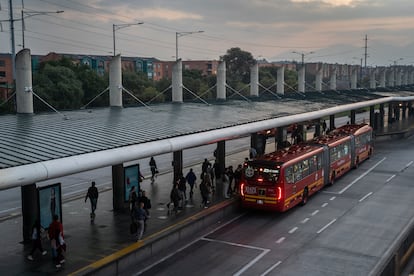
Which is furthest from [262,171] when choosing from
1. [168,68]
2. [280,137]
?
[168,68]

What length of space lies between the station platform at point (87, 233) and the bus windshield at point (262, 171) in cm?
149

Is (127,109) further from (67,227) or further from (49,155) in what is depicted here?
(49,155)

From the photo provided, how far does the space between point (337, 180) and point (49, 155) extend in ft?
61.9

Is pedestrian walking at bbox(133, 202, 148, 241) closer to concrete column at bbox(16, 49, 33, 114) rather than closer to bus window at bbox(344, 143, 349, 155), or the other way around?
concrete column at bbox(16, 49, 33, 114)

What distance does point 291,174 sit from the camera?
21.0 metres

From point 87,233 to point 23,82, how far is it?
6279mm

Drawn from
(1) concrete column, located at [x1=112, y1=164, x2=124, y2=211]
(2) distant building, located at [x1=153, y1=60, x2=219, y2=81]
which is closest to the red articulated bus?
(1) concrete column, located at [x1=112, y1=164, x2=124, y2=211]

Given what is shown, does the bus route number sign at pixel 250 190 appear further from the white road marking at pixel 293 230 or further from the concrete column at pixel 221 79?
the concrete column at pixel 221 79

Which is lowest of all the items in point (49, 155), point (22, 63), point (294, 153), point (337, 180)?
point (337, 180)

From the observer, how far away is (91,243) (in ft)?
51.0

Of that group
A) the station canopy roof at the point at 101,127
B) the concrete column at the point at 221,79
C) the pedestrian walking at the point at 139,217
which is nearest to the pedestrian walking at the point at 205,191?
the station canopy roof at the point at 101,127

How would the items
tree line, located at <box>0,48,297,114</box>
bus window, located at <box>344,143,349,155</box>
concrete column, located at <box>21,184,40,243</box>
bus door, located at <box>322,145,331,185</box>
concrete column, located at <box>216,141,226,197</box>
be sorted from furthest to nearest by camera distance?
1. tree line, located at <box>0,48,297,114</box>
2. bus window, located at <box>344,143,349,155</box>
3. bus door, located at <box>322,145,331,185</box>
4. concrete column, located at <box>216,141,226,197</box>
5. concrete column, located at <box>21,184,40,243</box>

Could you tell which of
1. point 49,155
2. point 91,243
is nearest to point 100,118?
point 91,243

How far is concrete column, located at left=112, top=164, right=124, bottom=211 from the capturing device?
19.7 metres
